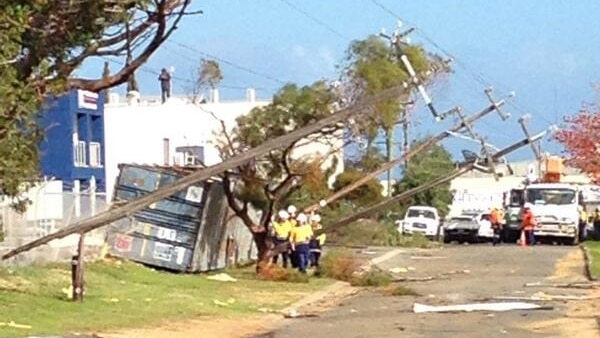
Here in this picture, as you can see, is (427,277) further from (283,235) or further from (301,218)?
(283,235)

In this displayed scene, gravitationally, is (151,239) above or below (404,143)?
below

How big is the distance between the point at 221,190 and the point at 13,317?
17497mm

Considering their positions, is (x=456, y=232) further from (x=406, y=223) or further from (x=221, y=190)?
(x=221, y=190)

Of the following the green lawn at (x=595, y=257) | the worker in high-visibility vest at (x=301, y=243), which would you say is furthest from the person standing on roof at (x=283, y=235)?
the green lawn at (x=595, y=257)

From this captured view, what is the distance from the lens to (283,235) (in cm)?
4150

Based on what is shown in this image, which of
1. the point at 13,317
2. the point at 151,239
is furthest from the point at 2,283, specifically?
the point at 151,239

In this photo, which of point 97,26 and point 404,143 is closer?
point 97,26

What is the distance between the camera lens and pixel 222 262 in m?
42.6

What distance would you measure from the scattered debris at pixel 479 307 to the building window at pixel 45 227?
9366 mm

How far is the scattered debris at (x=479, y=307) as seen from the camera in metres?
29.3

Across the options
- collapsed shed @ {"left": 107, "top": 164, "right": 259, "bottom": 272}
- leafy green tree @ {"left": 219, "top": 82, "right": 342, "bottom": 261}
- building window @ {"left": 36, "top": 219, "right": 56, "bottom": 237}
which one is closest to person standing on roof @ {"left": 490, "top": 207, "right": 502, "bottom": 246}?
leafy green tree @ {"left": 219, "top": 82, "right": 342, "bottom": 261}

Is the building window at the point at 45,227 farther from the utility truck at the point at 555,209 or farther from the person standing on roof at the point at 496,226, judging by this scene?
the person standing on roof at the point at 496,226

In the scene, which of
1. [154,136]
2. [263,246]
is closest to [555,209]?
[154,136]

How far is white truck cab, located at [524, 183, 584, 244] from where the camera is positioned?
66.3m
